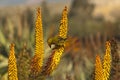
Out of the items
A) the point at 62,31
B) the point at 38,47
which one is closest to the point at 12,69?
the point at 38,47

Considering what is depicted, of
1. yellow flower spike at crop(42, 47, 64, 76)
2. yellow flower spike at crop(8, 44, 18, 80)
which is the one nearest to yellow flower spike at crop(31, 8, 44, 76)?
yellow flower spike at crop(42, 47, 64, 76)

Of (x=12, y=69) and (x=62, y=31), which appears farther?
(x=62, y=31)

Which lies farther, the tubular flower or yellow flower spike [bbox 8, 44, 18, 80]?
the tubular flower

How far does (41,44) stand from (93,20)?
95.8ft

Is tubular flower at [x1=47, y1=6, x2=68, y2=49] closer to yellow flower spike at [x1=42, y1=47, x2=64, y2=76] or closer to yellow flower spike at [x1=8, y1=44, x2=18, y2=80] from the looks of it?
yellow flower spike at [x1=42, y1=47, x2=64, y2=76]

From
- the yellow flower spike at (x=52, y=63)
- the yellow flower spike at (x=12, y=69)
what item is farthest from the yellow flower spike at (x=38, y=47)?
the yellow flower spike at (x=12, y=69)

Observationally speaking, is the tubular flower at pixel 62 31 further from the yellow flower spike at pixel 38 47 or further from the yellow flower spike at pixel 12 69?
the yellow flower spike at pixel 12 69

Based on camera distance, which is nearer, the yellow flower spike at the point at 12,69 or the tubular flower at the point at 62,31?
the yellow flower spike at the point at 12,69

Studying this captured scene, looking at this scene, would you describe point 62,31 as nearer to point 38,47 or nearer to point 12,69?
point 38,47

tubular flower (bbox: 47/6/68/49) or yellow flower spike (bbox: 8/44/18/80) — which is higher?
tubular flower (bbox: 47/6/68/49)

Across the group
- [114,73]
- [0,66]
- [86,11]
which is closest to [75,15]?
[86,11]

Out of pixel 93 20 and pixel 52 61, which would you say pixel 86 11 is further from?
pixel 52 61

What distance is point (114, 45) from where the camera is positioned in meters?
3.85

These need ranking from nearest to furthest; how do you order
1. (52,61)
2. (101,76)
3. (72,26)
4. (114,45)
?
(101,76)
(52,61)
(114,45)
(72,26)
